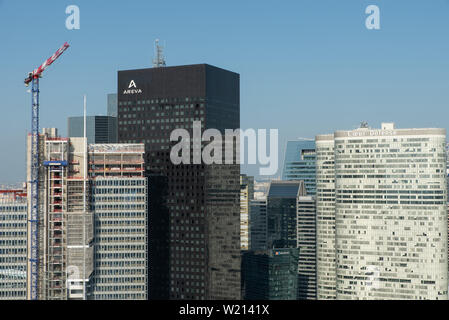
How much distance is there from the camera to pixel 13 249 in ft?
448

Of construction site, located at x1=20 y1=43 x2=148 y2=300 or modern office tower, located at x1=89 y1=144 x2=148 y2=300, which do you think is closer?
construction site, located at x1=20 y1=43 x2=148 y2=300

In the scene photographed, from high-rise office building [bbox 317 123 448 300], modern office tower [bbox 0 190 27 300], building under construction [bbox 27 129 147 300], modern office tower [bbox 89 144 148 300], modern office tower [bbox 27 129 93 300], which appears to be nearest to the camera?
modern office tower [bbox 0 190 27 300]

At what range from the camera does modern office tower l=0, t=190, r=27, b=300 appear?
447 feet

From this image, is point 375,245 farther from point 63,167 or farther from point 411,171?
point 63,167

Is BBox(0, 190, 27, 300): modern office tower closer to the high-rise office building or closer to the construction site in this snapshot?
the construction site

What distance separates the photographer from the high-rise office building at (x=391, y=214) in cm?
17838

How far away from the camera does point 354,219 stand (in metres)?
189

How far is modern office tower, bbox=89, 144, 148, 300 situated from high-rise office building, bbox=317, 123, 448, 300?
68.1m

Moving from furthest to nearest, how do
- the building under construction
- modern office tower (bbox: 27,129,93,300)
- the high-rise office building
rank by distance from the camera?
1. the high-rise office building
2. the building under construction
3. modern office tower (bbox: 27,129,93,300)

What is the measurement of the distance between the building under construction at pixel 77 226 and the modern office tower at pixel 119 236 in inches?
8.3

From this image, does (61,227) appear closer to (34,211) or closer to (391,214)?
(34,211)

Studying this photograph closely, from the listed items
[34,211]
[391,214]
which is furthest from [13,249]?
[391,214]

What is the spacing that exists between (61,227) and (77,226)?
4.07 metres

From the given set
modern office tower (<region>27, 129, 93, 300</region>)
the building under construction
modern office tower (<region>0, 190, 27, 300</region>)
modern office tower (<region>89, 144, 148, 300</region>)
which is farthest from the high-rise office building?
modern office tower (<region>0, 190, 27, 300</region>)
